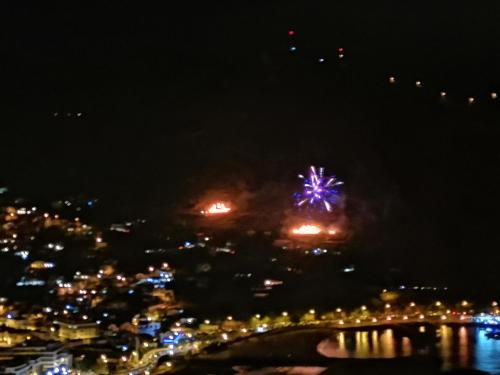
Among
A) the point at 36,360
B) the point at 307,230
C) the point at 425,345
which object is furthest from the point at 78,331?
the point at 307,230

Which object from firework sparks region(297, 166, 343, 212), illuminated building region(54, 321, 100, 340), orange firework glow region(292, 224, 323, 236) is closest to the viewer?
illuminated building region(54, 321, 100, 340)

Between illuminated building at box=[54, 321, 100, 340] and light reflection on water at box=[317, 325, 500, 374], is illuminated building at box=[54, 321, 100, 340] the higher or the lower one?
the higher one

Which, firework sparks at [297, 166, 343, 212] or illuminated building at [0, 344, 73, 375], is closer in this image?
illuminated building at [0, 344, 73, 375]

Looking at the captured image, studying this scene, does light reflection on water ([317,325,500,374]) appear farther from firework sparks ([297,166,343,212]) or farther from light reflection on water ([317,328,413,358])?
firework sparks ([297,166,343,212])

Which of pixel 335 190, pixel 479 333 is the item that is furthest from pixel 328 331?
pixel 335 190

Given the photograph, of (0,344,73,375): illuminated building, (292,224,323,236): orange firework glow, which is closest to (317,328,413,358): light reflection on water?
(0,344,73,375): illuminated building

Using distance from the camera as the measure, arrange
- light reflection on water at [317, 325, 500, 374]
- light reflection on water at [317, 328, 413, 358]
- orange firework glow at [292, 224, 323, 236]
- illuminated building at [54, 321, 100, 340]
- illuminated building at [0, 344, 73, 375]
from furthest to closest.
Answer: orange firework glow at [292, 224, 323, 236] → illuminated building at [54, 321, 100, 340] → light reflection on water at [317, 328, 413, 358] → light reflection on water at [317, 325, 500, 374] → illuminated building at [0, 344, 73, 375]

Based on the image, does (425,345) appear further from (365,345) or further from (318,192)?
Result: (318,192)

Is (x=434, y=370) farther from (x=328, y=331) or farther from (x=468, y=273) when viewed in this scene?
(x=468, y=273)
